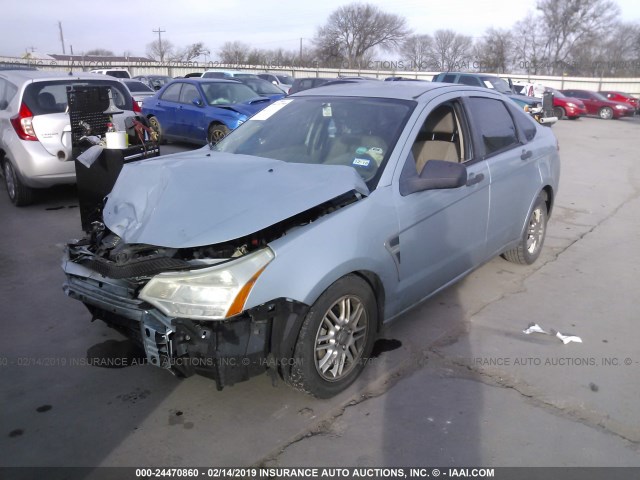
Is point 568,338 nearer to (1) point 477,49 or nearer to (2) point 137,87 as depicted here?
(2) point 137,87

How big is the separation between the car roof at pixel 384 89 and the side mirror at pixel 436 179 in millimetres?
692

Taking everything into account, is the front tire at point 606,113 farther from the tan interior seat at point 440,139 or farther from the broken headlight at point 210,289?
the broken headlight at point 210,289

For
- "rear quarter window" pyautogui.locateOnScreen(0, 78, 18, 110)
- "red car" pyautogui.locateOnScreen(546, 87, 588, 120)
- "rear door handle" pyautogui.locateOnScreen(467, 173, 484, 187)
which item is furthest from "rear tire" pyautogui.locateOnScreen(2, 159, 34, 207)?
"red car" pyautogui.locateOnScreen(546, 87, 588, 120)

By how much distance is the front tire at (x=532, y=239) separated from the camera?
208 inches

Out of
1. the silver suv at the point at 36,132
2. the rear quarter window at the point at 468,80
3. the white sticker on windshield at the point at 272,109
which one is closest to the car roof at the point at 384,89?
the white sticker on windshield at the point at 272,109

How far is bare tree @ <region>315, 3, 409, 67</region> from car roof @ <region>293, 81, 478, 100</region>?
219ft

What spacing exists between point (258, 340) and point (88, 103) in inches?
188

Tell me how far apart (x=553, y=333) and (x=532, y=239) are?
159 centimetres

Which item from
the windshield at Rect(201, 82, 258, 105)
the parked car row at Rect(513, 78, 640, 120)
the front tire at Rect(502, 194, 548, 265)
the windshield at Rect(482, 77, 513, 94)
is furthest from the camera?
the parked car row at Rect(513, 78, 640, 120)

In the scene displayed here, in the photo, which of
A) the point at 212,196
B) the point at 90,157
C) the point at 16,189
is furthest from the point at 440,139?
the point at 16,189

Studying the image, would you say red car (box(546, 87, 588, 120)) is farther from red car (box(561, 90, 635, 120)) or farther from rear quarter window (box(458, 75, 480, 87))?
rear quarter window (box(458, 75, 480, 87))

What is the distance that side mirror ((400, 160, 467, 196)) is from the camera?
3410 millimetres

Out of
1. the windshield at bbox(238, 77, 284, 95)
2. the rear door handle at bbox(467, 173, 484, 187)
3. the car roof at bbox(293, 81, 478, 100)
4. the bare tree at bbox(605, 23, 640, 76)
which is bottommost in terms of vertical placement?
the rear door handle at bbox(467, 173, 484, 187)

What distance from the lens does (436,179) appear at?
11.3 ft
